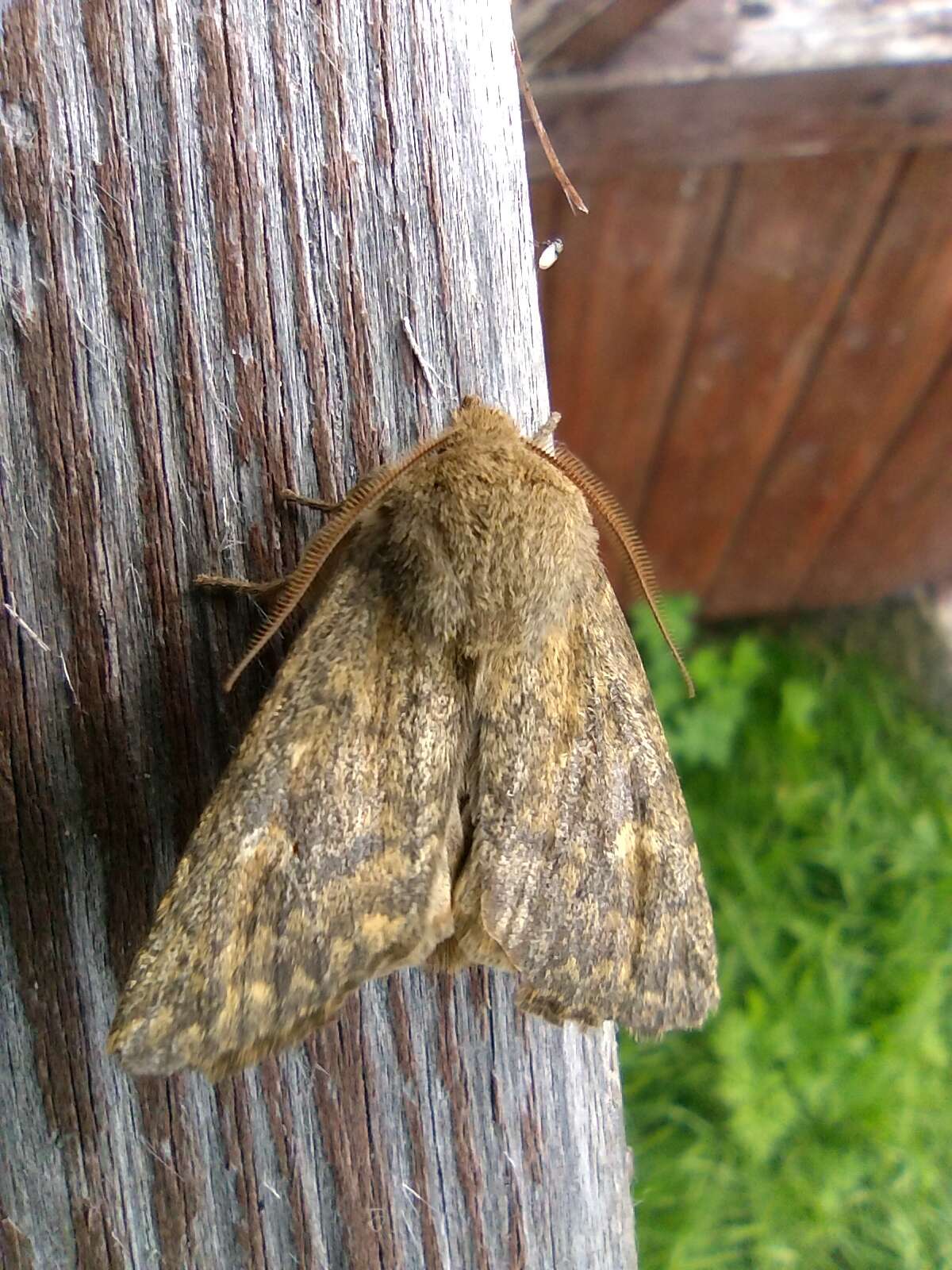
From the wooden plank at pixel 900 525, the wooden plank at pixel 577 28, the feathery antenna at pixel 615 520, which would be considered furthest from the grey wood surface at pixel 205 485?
the wooden plank at pixel 900 525

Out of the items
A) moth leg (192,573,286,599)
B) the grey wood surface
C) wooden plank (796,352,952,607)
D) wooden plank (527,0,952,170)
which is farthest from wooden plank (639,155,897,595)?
moth leg (192,573,286,599)

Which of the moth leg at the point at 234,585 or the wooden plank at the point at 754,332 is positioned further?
the wooden plank at the point at 754,332

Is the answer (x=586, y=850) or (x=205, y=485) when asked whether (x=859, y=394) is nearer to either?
(x=586, y=850)

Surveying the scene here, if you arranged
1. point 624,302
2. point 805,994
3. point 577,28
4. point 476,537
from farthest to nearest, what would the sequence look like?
point 805,994, point 624,302, point 577,28, point 476,537

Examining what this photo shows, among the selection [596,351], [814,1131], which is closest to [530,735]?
[596,351]

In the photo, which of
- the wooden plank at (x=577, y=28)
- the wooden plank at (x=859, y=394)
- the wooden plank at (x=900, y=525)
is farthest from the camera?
the wooden plank at (x=900, y=525)

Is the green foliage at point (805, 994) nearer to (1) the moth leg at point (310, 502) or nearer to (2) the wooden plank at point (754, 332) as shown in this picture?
(2) the wooden plank at point (754, 332)

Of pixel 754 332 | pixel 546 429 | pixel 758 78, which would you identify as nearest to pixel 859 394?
pixel 754 332
